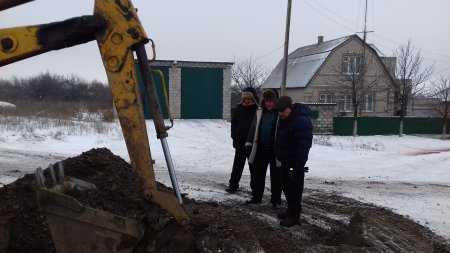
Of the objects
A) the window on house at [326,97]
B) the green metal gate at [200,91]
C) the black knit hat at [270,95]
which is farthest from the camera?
the window on house at [326,97]

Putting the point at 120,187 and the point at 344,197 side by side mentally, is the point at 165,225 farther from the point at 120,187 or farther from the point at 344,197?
the point at 344,197

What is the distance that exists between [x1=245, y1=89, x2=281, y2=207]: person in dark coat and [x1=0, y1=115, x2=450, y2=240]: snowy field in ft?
2.27

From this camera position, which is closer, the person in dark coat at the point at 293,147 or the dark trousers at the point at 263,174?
the person in dark coat at the point at 293,147

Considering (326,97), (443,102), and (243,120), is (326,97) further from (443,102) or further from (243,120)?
(243,120)

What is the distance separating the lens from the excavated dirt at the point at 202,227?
4336 millimetres

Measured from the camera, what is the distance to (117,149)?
14.6 m

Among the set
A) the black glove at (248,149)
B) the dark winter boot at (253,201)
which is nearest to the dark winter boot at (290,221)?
A: the dark winter boot at (253,201)

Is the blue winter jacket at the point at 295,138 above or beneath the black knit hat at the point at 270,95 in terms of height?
beneath

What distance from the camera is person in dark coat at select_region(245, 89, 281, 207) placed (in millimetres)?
7020

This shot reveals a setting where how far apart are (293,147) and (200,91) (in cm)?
1928

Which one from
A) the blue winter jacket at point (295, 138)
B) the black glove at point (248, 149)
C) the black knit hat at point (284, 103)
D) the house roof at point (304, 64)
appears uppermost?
the house roof at point (304, 64)

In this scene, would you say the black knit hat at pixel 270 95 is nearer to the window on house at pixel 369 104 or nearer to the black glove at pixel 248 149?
the black glove at pixel 248 149

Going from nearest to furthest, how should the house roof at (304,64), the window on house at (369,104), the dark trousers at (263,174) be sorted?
the dark trousers at (263,174)
the window on house at (369,104)
the house roof at (304,64)

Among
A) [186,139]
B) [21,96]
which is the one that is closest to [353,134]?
[186,139]
